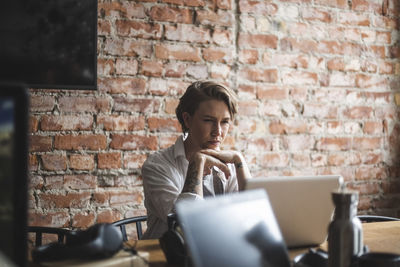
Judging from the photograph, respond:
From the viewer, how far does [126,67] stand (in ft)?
6.66

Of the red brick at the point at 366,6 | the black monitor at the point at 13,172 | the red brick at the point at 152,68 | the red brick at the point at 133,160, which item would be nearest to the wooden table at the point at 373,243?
the black monitor at the point at 13,172

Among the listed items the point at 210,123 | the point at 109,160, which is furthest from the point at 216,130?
the point at 109,160

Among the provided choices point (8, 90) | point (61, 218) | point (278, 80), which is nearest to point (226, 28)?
point (278, 80)

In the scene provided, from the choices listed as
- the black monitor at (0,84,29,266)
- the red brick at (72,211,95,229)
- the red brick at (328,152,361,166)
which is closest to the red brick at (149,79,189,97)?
the red brick at (72,211,95,229)

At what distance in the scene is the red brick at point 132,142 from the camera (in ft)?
6.61

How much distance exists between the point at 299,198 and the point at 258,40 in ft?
4.60

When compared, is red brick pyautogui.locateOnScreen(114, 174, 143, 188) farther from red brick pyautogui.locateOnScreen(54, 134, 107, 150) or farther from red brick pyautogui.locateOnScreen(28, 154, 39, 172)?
red brick pyautogui.locateOnScreen(28, 154, 39, 172)

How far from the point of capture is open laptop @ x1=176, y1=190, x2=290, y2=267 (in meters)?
0.65

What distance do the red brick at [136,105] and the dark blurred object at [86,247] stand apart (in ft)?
3.64

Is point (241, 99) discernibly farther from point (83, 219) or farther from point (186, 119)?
point (83, 219)

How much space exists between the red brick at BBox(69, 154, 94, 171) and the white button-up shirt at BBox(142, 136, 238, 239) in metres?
0.37

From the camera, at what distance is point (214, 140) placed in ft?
5.82

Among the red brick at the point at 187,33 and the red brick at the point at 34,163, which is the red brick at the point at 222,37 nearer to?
the red brick at the point at 187,33

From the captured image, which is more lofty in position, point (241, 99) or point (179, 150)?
point (241, 99)
